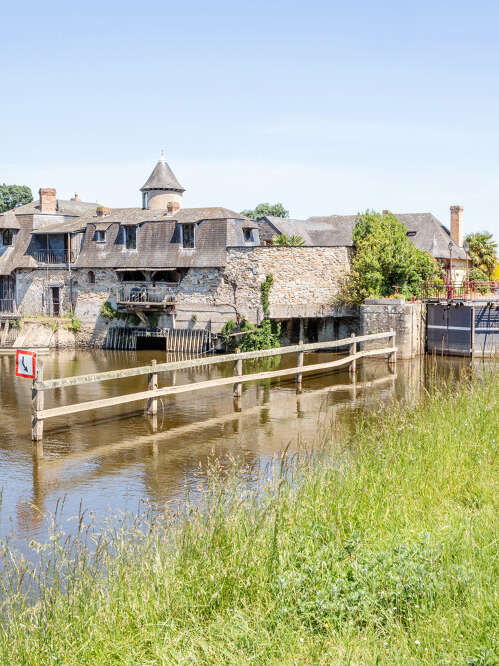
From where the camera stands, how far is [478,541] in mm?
6602

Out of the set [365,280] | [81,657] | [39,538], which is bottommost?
[39,538]

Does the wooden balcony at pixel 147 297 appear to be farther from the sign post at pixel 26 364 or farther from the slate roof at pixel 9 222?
the sign post at pixel 26 364

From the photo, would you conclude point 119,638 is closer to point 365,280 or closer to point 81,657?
point 81,657

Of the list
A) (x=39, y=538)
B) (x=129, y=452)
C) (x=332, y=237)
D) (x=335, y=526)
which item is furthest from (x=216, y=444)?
(x=332, y=237)

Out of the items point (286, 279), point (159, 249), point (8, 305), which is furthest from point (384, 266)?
point (8, 305)

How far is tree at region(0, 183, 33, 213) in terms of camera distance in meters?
68.6

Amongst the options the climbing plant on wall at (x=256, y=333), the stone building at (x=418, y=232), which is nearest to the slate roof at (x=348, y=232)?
the stone building at (x=418, y=232)

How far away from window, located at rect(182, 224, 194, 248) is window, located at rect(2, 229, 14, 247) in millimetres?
10567

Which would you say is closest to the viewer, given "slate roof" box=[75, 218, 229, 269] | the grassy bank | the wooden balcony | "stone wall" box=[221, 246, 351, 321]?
the grassy bank

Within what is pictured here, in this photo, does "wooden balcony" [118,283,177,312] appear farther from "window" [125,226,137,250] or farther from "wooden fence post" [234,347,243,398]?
"wooden fence post" [234,347,243,398]

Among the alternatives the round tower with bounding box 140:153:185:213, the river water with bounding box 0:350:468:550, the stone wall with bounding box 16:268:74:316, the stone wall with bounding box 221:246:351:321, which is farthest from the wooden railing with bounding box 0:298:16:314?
the stone wall with bounding box 221:246:351:321

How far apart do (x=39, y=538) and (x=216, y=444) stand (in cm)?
580

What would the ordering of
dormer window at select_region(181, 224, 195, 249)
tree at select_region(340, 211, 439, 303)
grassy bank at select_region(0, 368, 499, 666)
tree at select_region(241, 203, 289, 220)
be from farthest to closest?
1. tree at select_region(241, 203, 289, 220)
2. dormer window at select_region(181, 224, 195, 249)
3. tree at select_region(340, 211, 439, 303)
4. grassy bank at select_region(0, 368, 499, 666)

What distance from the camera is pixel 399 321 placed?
2912 centimetres
